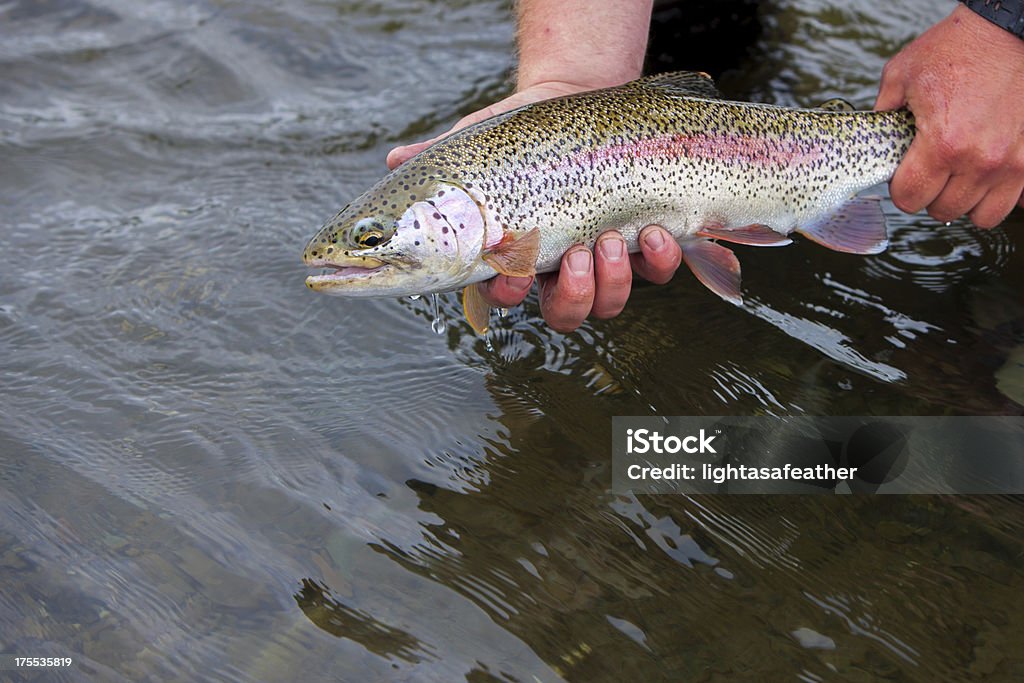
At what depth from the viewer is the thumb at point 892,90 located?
3.92 m

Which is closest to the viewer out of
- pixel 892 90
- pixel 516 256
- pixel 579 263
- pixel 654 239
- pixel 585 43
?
pixel 516 256

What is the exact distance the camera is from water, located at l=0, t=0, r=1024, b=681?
3035 mm

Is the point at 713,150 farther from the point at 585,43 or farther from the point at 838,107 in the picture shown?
the point at 585,43

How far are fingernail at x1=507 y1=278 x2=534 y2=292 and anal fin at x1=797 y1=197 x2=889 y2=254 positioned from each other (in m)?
1.28

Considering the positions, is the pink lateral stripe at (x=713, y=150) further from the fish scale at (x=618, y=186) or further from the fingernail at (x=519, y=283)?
the fingernail at (x=519, y=283)

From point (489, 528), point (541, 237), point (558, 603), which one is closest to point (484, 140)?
point (541, 237)

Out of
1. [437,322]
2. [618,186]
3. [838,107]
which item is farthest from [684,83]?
[437,322]

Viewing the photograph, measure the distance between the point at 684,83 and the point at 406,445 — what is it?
178 centimetres

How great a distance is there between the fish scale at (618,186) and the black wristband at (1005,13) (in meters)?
0.46

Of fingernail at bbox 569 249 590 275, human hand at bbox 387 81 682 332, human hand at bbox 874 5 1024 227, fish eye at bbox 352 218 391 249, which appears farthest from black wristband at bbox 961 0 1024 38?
fish eye at bbox 352 218 391 249

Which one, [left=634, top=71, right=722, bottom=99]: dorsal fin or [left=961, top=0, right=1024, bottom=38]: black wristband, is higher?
[left=961, top=0, right=1024, bottom=38]: black wristband

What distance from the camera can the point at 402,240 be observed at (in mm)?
3291

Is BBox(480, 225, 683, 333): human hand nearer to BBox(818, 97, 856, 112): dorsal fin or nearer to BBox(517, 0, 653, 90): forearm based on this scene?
BBox(818, 97, 856, 112): dorsal fin

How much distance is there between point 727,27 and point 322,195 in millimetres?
3049
